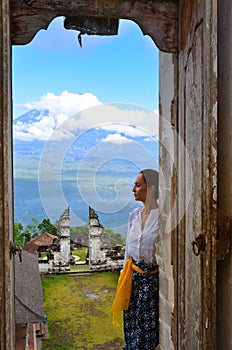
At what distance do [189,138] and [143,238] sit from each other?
3.16 ft

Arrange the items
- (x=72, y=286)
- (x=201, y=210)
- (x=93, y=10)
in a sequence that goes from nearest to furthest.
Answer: (x=201, y=210) → (x=93, y=10) → (x=72, y=286)

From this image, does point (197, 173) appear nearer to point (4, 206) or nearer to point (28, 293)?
point (4, 206)

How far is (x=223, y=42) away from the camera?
1481 mm

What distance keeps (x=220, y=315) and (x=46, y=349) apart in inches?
165

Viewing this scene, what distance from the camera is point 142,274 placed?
91.8 inches

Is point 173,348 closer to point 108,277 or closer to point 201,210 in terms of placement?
point 201,210

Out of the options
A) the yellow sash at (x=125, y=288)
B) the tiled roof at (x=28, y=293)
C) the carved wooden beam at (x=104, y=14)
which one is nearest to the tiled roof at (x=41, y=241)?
the tiled roof at (x=28, y=293)

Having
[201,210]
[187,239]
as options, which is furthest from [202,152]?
[187,239]

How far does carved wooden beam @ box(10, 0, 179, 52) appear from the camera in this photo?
1.48 meters

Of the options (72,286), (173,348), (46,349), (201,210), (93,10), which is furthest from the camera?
(72,286)

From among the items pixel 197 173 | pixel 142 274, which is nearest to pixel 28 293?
pixel 142 274

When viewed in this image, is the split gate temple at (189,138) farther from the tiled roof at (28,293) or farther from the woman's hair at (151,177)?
the tiled roof at (28,293)

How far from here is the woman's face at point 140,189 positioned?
2.44 meters

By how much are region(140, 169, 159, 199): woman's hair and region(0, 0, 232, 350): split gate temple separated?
58cm
